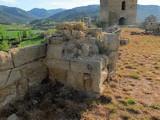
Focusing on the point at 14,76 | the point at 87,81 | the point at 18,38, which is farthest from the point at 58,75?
the point at 18,38

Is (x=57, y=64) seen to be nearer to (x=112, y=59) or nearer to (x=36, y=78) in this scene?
(x=36, y=78)

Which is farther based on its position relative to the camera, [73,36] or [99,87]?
[73,36]

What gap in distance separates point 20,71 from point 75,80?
1478 millimetres

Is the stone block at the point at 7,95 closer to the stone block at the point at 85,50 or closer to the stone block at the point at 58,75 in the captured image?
the stone block at the point at 58,75

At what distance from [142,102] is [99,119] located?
148 cm

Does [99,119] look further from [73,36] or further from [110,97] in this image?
[73,36]

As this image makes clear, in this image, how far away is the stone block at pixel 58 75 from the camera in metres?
6.48

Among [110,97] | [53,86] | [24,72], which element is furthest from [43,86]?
[110,97]

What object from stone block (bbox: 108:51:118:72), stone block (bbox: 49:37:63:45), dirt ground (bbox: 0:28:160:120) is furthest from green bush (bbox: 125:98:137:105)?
stone block (bbox: 49:37:63:45)

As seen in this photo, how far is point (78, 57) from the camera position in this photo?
6.23 m

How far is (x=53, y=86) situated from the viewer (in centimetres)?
658

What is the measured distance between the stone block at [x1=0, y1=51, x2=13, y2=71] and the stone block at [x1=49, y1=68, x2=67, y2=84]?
1.46 m

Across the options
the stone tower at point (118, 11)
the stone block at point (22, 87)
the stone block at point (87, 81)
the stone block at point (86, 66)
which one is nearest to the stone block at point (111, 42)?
the stone block at point (86, 66)

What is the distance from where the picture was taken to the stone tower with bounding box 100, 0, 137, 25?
110 ft
